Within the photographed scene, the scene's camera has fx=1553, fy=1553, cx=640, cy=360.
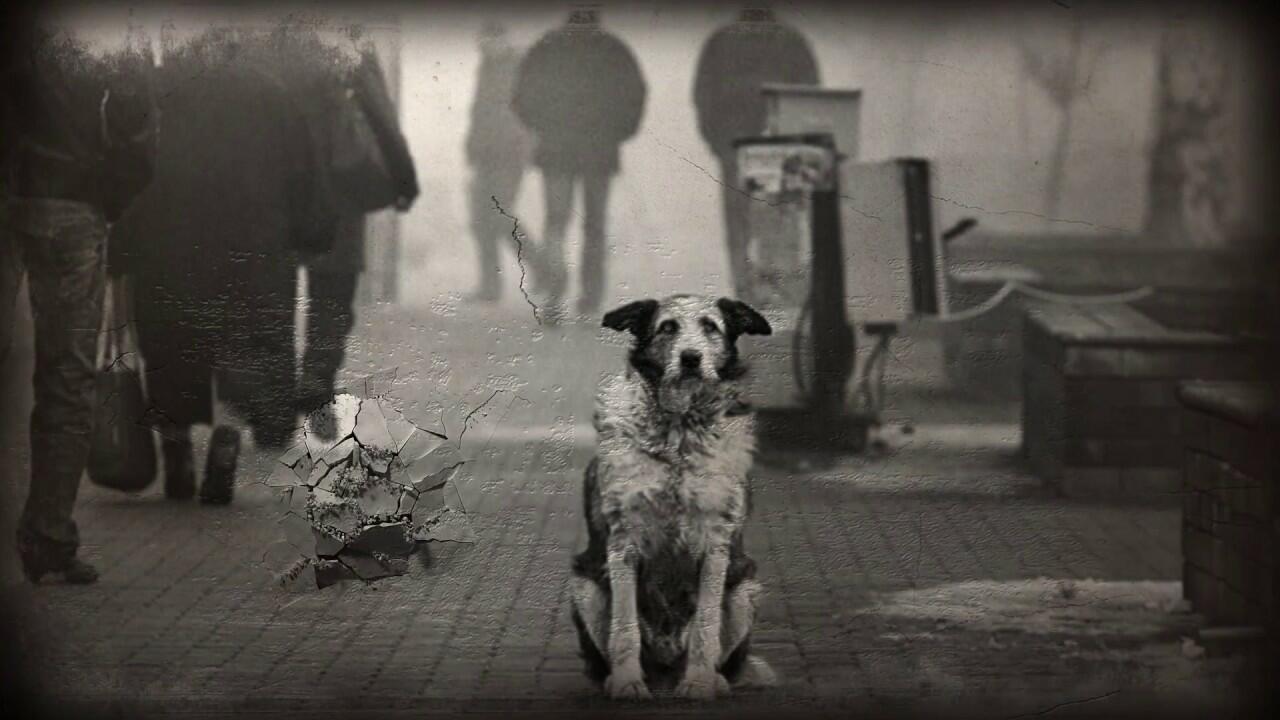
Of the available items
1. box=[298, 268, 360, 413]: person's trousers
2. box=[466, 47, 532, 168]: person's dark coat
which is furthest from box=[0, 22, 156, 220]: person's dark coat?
box=[466, 47, 532, 168]: person's dark coat

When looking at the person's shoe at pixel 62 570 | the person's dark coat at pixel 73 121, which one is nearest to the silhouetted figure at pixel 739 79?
the person's dark coat at pixel 73 121

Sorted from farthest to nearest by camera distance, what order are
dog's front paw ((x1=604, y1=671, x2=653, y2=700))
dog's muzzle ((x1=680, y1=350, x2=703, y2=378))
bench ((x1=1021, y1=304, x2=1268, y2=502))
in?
bench ((x1=1021, y1=304, x2=1268, y2=502)) < dog's front paw ((x1=604, y1=671, x2=653, y2=700)) < dog's muzzle ((x1=680, y1=350, x2=703, y2=378))

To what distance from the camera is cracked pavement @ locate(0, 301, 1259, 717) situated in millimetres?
7066

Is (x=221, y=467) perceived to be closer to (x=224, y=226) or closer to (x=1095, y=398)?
(x=224, y=226)

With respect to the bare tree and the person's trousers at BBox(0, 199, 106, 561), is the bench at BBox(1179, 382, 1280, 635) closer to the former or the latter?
the bare tree

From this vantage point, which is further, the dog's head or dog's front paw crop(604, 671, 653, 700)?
dog's front paw crop(604, 671, 653, 700)

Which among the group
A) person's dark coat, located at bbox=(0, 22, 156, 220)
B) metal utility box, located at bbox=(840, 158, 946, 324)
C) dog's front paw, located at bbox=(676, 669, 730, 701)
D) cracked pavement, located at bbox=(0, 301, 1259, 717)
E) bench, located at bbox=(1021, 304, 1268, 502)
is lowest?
dog's front paw, located at bbox=(676, 669, 730, 701)

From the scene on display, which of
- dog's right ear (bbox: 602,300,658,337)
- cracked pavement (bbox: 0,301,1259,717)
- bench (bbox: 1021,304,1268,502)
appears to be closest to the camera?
dog's right ear (bbox: 602,300,658,337)

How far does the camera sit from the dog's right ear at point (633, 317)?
6918mm

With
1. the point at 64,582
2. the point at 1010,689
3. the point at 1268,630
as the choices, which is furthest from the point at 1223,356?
the point at 64,582

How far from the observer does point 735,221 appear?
711 cm

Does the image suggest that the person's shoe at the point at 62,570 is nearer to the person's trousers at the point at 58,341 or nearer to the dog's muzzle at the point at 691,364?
the person's trousers at the point at 58,341

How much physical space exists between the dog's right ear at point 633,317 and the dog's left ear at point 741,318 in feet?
1.04

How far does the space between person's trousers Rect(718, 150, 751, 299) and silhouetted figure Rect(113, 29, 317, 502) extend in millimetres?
1888
